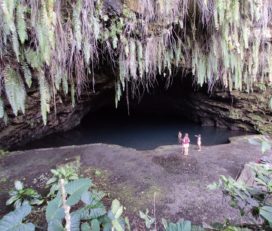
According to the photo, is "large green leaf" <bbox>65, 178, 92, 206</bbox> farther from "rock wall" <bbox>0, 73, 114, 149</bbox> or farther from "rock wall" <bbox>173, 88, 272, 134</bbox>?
"rock wall" <bbox>173, 88, 272, 134</bbox>

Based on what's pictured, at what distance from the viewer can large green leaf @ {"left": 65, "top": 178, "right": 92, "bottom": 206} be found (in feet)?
2.93

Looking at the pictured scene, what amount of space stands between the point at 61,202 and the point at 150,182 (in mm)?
3638

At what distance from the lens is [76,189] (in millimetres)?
926

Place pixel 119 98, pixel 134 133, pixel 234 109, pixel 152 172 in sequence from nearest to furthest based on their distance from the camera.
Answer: pixel 152 172 → pixel 119 98 → pixel 234 109 → pixel 134 133

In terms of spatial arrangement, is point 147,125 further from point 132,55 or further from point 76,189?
point 76,189

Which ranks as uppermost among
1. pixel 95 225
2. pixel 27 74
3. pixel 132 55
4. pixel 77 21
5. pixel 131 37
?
pixel 77 21

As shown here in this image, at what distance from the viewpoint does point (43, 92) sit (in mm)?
3965

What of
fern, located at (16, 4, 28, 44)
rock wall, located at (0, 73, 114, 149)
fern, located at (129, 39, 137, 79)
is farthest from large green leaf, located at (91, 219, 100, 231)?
rock wall, located at (0, 73, 114, 149)

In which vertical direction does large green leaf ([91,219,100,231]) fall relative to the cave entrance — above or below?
above

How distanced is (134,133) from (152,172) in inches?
A: 197

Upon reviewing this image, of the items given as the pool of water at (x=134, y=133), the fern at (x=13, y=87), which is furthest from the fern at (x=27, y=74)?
the pool of water at (x=134, y=133)

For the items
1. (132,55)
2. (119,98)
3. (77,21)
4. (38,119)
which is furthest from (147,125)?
(77,21)

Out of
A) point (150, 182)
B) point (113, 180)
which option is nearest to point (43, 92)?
point (113, 180)

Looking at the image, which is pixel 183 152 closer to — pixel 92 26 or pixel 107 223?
pixel 92 26
